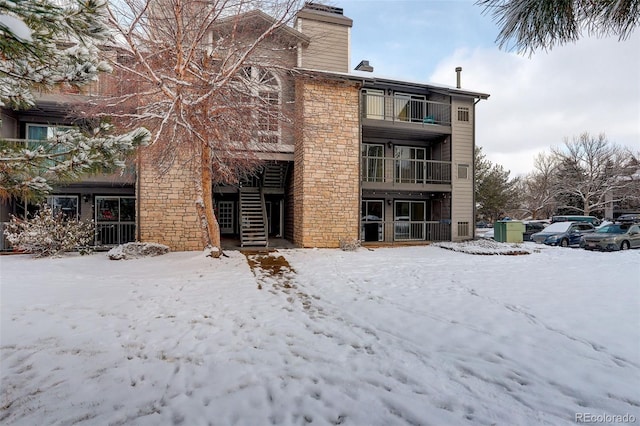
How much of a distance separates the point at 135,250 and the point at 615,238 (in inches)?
781

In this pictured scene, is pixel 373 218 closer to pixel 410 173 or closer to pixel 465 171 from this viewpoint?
pixel 410 173

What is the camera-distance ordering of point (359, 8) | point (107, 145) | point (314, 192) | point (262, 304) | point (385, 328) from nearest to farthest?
point (107, 145) → point (385, 328) → point (262, 304) → point (359, 8) → point (314, 192)

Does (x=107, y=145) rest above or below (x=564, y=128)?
below

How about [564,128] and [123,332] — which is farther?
[564,128]

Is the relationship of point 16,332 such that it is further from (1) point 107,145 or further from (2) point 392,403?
(2) point 392,403

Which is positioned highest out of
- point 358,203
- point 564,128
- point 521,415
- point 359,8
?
point 564,128

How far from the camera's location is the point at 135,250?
10438 mm

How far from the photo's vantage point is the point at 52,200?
1398 cm

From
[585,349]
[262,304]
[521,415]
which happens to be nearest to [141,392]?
[262,304]

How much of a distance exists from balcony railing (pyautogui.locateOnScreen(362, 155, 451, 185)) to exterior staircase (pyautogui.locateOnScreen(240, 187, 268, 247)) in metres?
5.17

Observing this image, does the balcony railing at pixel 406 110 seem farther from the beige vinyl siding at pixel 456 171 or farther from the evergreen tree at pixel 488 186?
the evergreen tree at pixel 488 186

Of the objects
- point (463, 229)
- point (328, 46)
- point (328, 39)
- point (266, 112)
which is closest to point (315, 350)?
point (266, 112)

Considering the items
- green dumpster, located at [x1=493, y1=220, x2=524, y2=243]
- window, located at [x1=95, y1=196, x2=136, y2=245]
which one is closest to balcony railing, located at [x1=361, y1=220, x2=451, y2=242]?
green dumpster, located at [x1=493, y1=220, x2=524, y2=243]

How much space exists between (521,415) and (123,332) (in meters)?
4.71
